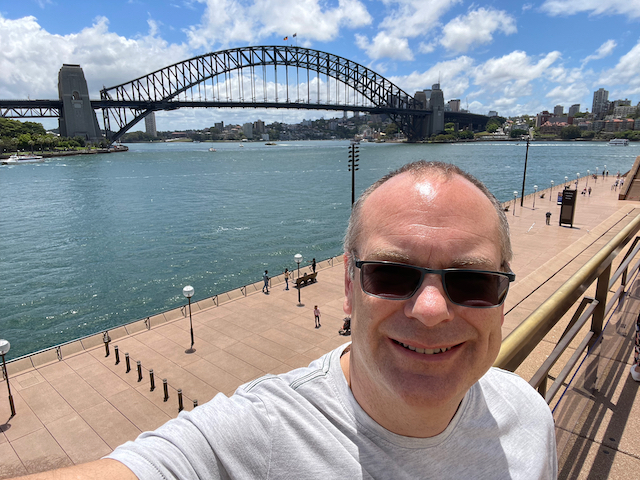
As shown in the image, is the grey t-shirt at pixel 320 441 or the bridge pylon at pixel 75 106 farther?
the bridge pylon at pixel 75 106

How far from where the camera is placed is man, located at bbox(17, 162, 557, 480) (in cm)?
95

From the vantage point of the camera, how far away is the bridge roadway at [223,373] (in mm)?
2574

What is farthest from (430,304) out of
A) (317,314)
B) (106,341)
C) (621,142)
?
(621,142)

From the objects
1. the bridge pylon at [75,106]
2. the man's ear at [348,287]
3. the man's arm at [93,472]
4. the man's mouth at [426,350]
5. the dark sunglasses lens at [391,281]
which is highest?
the bridge pylon at [75,106]

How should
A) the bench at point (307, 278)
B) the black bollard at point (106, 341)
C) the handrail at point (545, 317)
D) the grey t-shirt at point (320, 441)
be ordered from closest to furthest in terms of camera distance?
the grey t-shirt at point (320, 441) < the handrail at point (545, 317) < the black bollard at point (106, 341) < the bench at point (307, 278)

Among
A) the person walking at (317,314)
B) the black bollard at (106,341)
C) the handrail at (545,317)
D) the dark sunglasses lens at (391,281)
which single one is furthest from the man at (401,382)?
the black bollard at (106,341)

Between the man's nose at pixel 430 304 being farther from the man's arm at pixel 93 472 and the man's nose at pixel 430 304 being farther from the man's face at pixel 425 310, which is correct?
the man's arm at pixel 93 472

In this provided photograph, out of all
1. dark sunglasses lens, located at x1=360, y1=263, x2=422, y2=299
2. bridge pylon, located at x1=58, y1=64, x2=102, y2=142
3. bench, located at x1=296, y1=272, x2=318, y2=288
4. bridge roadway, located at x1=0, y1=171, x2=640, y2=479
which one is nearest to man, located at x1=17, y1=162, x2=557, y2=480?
dark sunglasses lens, located at x1=360, y1=263, x2=422, y2=299

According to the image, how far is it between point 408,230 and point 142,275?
23.9m

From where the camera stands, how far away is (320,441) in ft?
3.24

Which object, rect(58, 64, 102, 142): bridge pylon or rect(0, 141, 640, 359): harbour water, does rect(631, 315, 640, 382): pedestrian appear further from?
rect(58, 64, 102, 142): bridge pylon

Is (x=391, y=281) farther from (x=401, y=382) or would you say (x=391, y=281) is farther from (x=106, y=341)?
(x=106, y=341)

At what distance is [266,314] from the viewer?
13758mm

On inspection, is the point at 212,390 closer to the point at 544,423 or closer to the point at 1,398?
the point at 1,398
